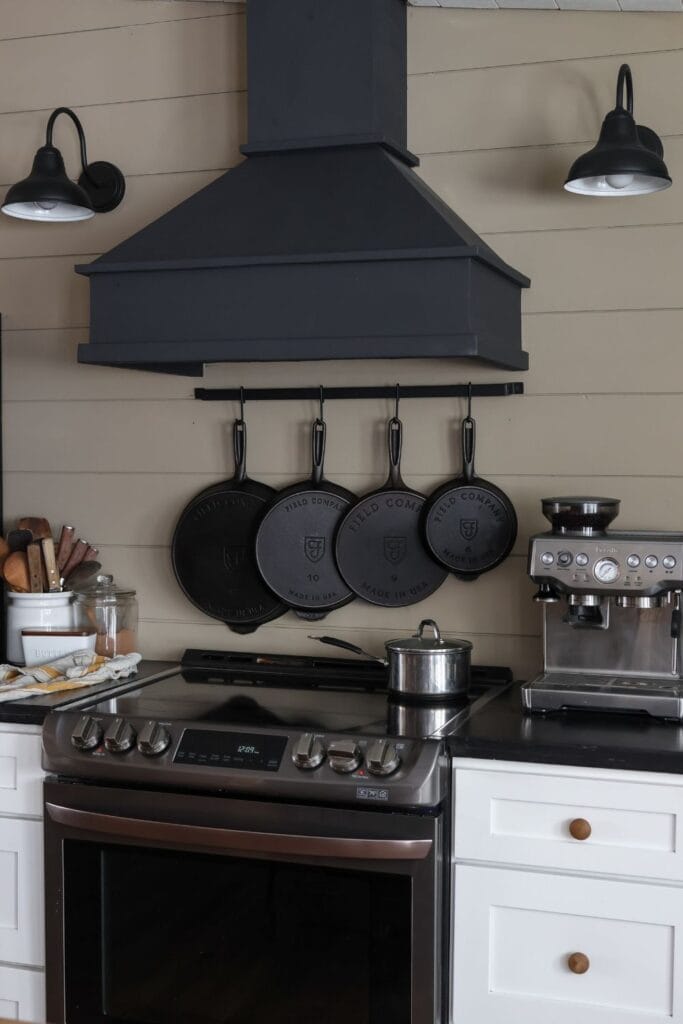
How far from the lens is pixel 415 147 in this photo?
2920mm

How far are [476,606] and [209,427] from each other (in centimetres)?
80

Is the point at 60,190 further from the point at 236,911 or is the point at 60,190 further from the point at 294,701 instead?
the point at 236,911

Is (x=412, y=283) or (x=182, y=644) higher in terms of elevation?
(x=412, y=283)

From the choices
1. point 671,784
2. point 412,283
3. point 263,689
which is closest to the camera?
point 671,784

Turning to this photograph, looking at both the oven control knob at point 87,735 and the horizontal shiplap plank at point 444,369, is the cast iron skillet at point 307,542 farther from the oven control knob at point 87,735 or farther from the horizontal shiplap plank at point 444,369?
the oven control knob at point 87,735

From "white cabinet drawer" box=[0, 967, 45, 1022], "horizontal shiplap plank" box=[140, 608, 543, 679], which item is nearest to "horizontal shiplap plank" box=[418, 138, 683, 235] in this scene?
"horizontal shiplap plank" box=[140, 608, 543, 679]

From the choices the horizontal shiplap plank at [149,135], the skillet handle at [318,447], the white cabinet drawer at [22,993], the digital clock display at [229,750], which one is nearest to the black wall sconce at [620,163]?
the skillet handle at [318,447]

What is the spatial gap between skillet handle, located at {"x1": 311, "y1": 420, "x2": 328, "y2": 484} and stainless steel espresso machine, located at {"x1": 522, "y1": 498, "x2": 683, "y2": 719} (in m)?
0.64

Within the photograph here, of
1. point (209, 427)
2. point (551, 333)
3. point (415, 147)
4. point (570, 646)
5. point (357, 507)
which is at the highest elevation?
point (415, 147)

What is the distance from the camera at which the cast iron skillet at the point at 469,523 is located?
285cm

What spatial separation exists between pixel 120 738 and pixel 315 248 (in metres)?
1.05

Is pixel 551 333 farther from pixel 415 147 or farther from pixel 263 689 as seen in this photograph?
pixel 263 689

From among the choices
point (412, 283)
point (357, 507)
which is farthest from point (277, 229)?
point (357, 507)

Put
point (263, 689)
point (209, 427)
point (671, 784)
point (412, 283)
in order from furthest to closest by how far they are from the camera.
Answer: point (209, 427), point (263, 689), point (412, 283), point (671, 784)
